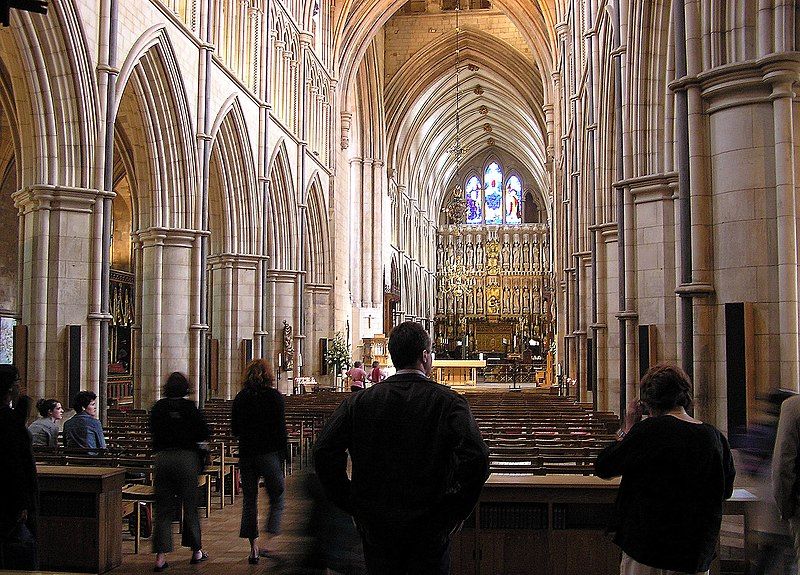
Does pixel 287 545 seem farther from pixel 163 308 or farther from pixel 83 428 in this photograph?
pixel 163 308

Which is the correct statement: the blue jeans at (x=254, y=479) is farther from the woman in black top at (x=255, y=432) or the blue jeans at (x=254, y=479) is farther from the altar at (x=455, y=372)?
the altar at (x=455, y=372)

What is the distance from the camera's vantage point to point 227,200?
21.2 m

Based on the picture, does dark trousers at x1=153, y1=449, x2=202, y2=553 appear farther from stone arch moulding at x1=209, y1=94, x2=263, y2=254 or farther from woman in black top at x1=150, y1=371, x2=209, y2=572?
stone arch moulding at x1=209, y1=94, x2=263, y2=254

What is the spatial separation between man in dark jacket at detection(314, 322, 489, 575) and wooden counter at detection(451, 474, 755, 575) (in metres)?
2.66

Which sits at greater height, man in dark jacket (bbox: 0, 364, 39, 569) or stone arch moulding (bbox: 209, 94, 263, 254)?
stone arch moulding (bbox: 209, 94, 263, 254)

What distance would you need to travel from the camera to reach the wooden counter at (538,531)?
228 inches

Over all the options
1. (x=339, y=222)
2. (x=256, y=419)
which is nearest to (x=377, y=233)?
(x=339, y=222)

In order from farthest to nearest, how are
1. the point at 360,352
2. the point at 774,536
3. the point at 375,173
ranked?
the point at 375,173
the point at 360,352
the point at 774,536

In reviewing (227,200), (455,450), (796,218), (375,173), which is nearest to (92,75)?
(227,200)

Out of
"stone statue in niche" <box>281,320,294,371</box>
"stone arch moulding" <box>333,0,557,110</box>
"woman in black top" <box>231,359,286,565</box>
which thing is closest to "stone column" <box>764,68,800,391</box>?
"woman in black top" <box>231,359,286,565</box>

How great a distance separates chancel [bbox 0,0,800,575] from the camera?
7.46 m

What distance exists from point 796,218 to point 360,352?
1101 inches

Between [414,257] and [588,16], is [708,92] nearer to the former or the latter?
[588,16]

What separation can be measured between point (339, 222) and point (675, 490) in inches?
1093
